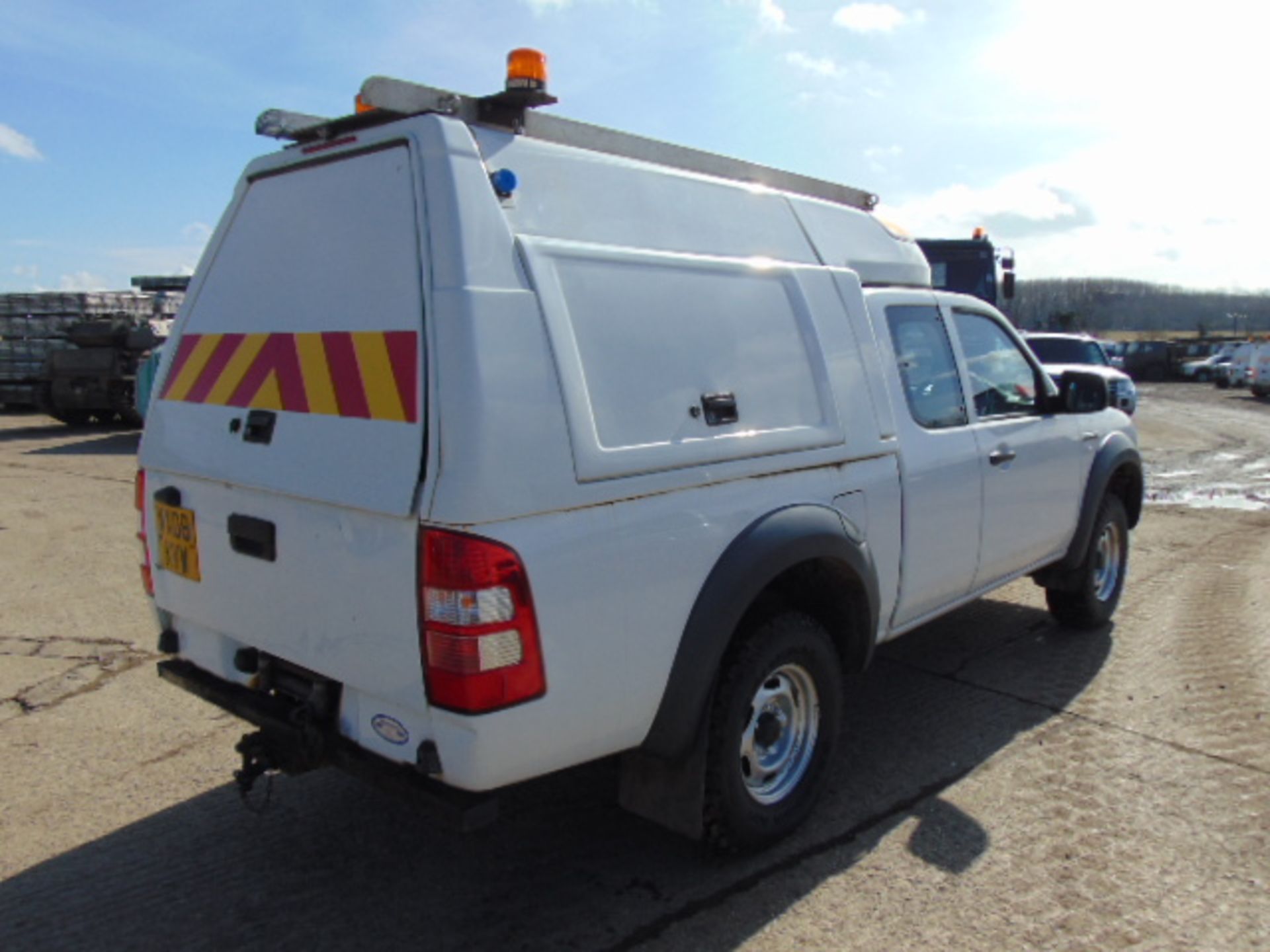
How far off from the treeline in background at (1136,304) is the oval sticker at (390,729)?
366 feet

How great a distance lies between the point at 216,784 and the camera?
150 inches

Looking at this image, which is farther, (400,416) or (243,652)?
(243,652)

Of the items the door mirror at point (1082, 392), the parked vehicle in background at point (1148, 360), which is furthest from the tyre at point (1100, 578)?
the parked vehicle in background at point (1148, 360)

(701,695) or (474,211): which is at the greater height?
(474,211)

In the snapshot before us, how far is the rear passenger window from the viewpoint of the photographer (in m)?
3.97

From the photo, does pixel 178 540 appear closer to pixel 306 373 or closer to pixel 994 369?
pixel 306 373

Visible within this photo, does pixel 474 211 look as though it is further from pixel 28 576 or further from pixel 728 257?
pixel 28 576

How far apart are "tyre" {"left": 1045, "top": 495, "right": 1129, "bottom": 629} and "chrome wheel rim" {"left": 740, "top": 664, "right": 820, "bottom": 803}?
2.64 meters

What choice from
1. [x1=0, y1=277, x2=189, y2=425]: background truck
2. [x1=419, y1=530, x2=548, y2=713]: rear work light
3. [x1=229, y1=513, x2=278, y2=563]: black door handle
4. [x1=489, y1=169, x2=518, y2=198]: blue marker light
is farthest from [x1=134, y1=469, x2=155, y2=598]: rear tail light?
[x1=0, y1=277, x2=189, y2=425]: background truck

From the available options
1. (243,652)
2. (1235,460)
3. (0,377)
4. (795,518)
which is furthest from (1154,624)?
(0,377)

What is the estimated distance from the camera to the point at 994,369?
4680mm

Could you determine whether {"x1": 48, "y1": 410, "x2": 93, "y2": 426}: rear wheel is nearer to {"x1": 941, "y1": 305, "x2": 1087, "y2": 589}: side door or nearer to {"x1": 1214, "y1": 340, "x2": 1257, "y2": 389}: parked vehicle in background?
{"x1": 941, "y1": 305, "x2": 1087, "y2": 589}: side door

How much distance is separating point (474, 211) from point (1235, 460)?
50.0 ft

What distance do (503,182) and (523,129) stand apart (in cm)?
31
